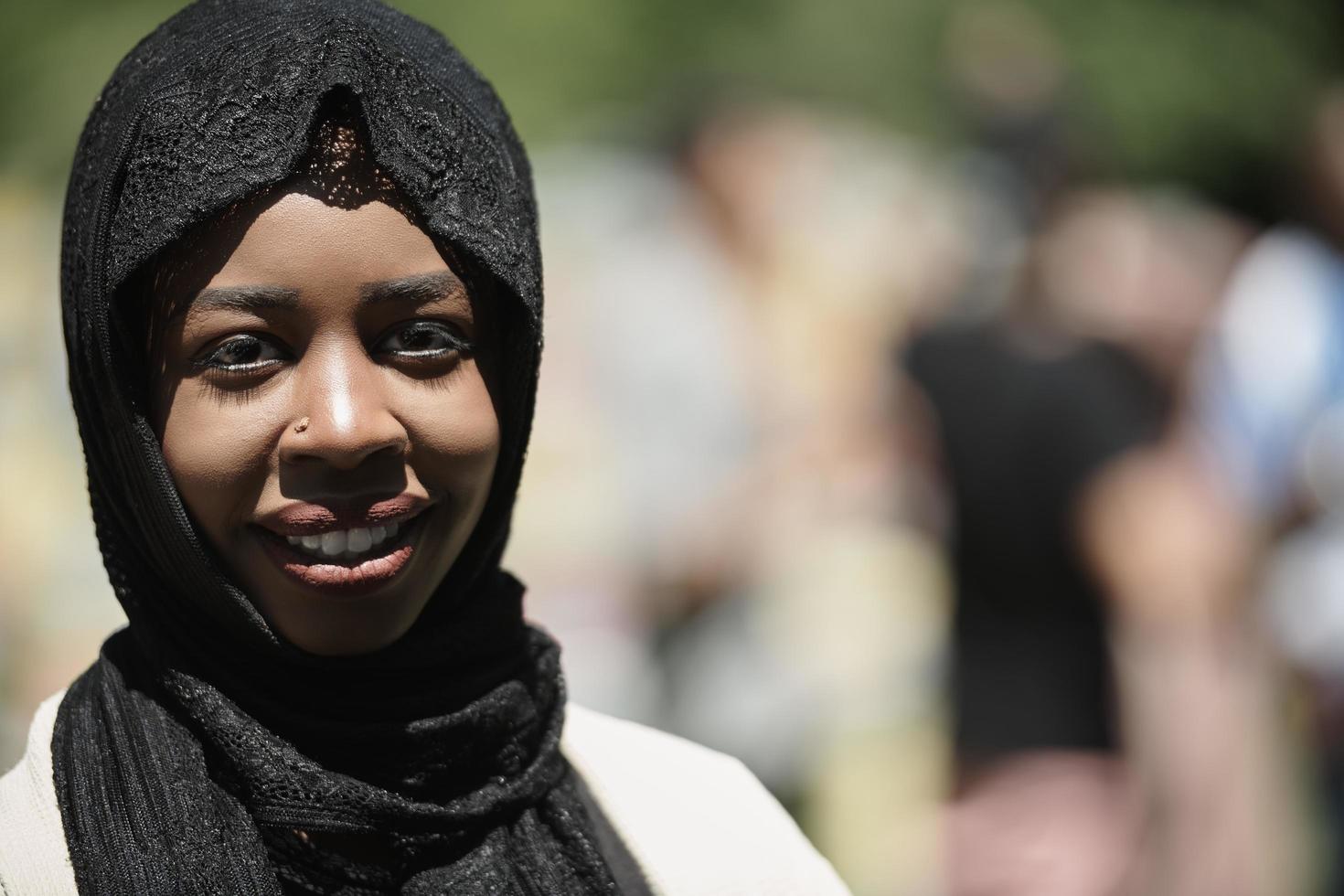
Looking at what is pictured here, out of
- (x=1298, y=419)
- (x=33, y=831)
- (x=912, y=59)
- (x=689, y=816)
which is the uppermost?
(x=912, y=59)

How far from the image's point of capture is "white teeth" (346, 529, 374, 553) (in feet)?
6.69

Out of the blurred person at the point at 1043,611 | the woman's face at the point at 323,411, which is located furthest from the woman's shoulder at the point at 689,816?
the blurred person at the point at 1043,611

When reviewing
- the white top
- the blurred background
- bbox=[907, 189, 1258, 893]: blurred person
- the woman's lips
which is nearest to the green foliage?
→ the blurred background

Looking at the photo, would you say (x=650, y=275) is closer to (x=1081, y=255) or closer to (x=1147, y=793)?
(x=1081, y=255)

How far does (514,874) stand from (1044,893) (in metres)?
2.38

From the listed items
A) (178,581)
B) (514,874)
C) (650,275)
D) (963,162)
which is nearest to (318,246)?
(178,581)

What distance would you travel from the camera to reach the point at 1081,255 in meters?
4.94

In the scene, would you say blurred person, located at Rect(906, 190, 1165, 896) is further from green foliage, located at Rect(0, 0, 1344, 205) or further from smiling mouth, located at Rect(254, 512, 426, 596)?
green foliage, located at Rect(0, 0, 1344, 205)

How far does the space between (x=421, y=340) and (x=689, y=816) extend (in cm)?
71

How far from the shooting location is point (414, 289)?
204 cm

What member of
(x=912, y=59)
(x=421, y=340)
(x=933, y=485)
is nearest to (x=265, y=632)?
(x=421, y=340)

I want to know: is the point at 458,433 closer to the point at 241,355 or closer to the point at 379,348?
the point at 379,348

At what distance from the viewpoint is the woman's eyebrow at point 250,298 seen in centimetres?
197

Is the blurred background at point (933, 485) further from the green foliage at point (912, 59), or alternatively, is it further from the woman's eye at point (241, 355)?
the woman's eye at point (241, 355)
